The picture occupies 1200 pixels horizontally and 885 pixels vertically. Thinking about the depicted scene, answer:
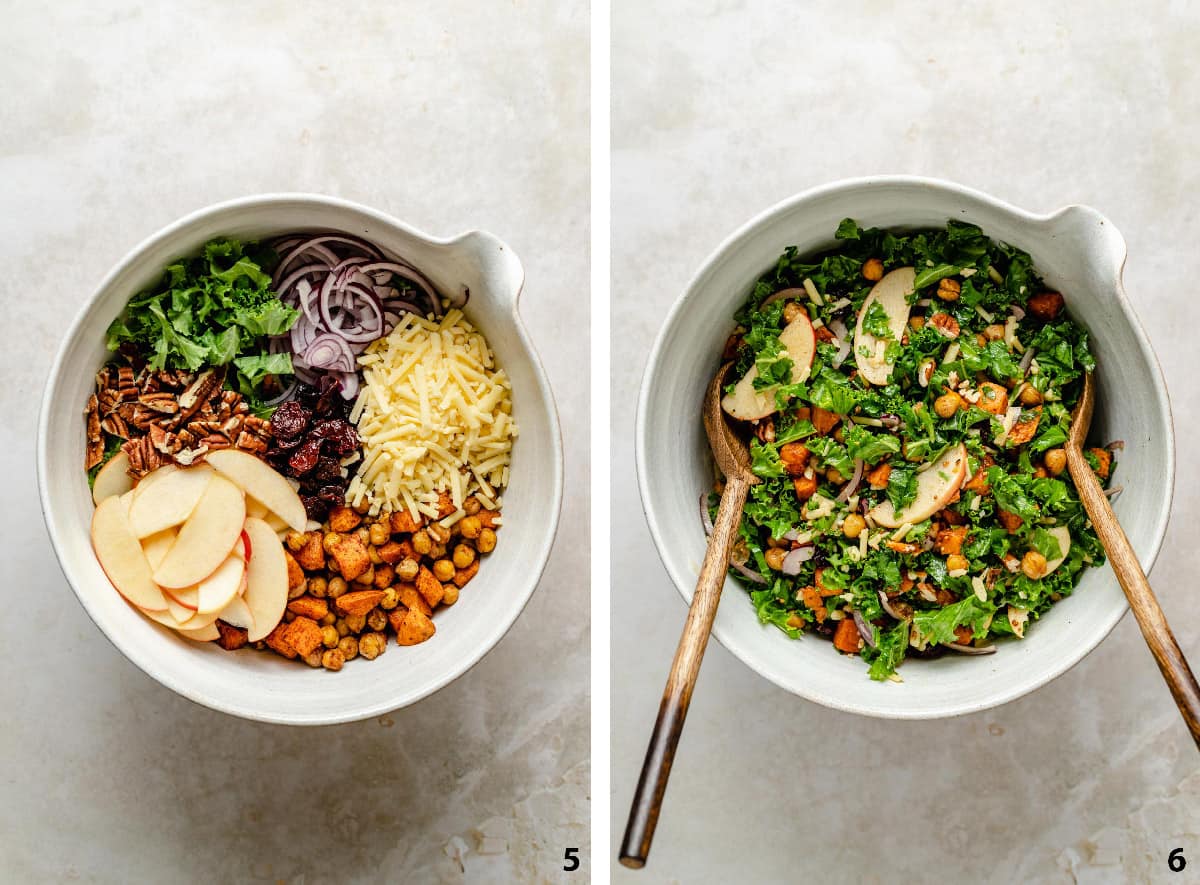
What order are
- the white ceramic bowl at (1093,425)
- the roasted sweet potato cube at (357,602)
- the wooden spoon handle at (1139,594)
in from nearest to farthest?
the wooden spoon handle at (1139,594), the white ceramic bowl at (1093,425), the roasted sweet potato cube at (357,602)

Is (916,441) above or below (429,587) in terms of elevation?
above

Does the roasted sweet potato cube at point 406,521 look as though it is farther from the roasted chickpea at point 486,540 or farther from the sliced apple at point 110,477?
the sliced apple at point 110,477

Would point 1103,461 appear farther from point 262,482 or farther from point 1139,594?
point 262,482

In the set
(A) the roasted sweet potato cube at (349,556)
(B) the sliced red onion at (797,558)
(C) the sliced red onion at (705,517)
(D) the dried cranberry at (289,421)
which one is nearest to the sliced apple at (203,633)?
(A) the roasted sweet potato cube at (349,556)

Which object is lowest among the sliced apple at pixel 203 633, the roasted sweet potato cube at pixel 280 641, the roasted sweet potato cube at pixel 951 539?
the roasted sweet potato cube at pixel 280 641

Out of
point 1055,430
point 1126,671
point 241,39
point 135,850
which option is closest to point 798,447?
point 1055,430

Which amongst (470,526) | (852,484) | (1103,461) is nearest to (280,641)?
(470,526)

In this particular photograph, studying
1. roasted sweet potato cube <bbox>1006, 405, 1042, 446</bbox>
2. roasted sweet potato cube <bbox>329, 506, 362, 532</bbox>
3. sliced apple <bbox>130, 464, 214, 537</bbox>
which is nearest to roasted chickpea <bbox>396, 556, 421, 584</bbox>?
roasted sweet potato cube <bbox>329, 506, 362, 532</bbox>
